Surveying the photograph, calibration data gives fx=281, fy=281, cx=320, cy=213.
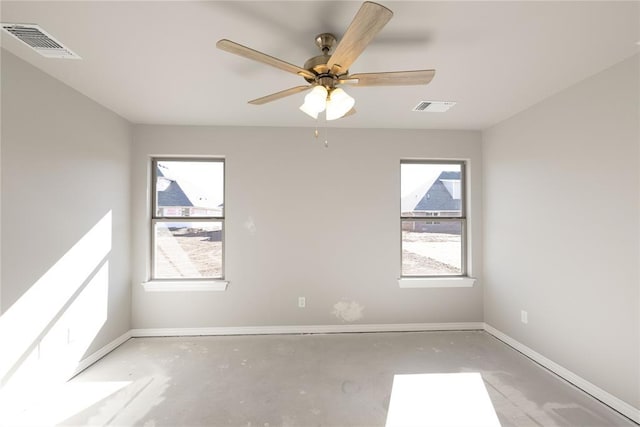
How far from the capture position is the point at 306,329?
3.31 m

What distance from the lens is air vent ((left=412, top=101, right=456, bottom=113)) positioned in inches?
104

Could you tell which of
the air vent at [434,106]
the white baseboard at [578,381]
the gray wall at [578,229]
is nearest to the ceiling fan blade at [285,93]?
the air vent at [434,106]

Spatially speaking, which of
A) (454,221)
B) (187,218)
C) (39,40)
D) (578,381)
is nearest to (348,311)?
(454,221)

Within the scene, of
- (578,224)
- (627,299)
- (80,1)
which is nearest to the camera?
(80,1)

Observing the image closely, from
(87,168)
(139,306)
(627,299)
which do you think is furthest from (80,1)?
(627,299)

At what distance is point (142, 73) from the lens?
83.2 inches

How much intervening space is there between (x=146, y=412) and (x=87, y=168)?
2112mm

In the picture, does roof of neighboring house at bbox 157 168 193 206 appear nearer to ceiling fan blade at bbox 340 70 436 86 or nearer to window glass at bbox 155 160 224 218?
window glass at bbox 155 160 224 218

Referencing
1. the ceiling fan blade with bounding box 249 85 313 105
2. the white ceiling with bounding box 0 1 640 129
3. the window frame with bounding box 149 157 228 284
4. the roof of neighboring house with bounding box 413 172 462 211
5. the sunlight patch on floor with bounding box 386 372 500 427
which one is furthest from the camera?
the roof of neighboring house with bounding box 413 172 462 211

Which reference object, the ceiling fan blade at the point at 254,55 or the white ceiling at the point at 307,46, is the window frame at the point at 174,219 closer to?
the white ceiling at the point at 307,46

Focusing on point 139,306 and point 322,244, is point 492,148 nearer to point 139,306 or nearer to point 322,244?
point 322,244

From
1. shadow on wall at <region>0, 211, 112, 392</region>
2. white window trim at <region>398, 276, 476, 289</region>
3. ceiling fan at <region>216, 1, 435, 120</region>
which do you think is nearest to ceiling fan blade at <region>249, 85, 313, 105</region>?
ceiling fan at <region>216, 1, 435, 120</region>

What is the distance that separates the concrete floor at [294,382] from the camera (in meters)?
1.92

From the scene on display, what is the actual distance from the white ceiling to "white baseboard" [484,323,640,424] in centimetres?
239
